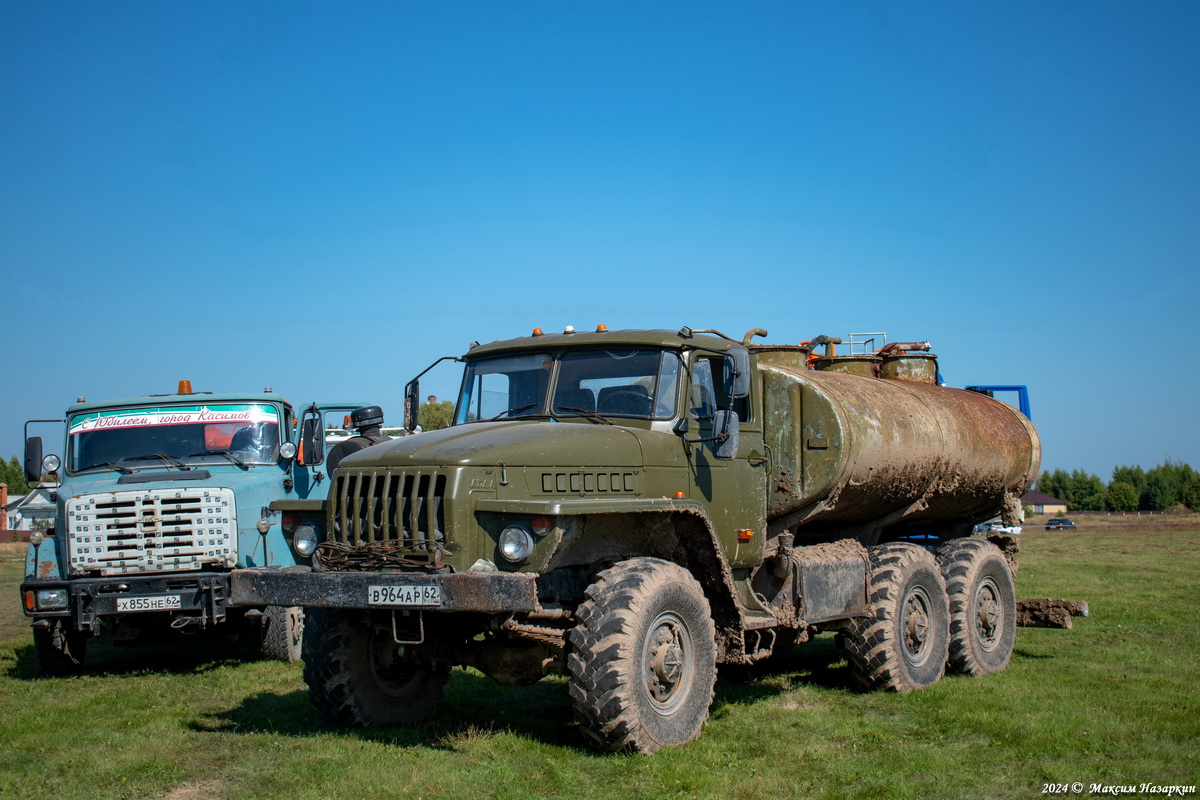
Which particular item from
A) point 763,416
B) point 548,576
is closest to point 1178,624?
point 763,416

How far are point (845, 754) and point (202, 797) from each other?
3845 millimetres

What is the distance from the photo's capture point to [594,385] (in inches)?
306

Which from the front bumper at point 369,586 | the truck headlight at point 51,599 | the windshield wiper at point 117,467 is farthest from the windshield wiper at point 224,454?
the front bumper at point 369,586

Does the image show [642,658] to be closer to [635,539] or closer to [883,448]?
[635,539]

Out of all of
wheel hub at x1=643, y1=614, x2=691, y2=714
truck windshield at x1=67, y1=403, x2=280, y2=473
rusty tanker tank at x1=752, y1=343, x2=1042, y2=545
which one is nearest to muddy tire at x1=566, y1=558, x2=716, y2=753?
wheel hub at x1=643, y1=614, x2=691, y2=714

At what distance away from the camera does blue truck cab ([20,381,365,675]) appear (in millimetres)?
9664

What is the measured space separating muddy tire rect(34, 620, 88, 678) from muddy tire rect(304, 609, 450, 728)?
13.0 ft

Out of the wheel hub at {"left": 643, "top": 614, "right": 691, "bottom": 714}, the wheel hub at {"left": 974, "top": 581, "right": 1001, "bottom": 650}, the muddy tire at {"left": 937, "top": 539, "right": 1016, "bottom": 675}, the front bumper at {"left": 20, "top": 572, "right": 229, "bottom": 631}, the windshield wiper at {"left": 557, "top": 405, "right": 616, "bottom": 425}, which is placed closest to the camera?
the wheel hub at {"left": 643, "top": 614, "right": 691, "bottom": 714}

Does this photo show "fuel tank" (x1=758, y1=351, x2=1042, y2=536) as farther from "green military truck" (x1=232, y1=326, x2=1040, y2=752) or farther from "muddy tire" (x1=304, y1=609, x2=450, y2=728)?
"muddy tire" (x1=304, y1=609, x2=450, y2=728)

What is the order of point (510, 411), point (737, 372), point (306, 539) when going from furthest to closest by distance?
1. point (510, 411)
2. point (737, 372)
3. point (306, 539)

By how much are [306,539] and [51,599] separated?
3930 millimetres

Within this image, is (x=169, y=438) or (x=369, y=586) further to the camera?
(x=169, y=438)

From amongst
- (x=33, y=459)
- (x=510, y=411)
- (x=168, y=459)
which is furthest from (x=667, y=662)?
(x=33, y=459)

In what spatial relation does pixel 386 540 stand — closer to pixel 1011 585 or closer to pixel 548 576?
pixel 548 576
